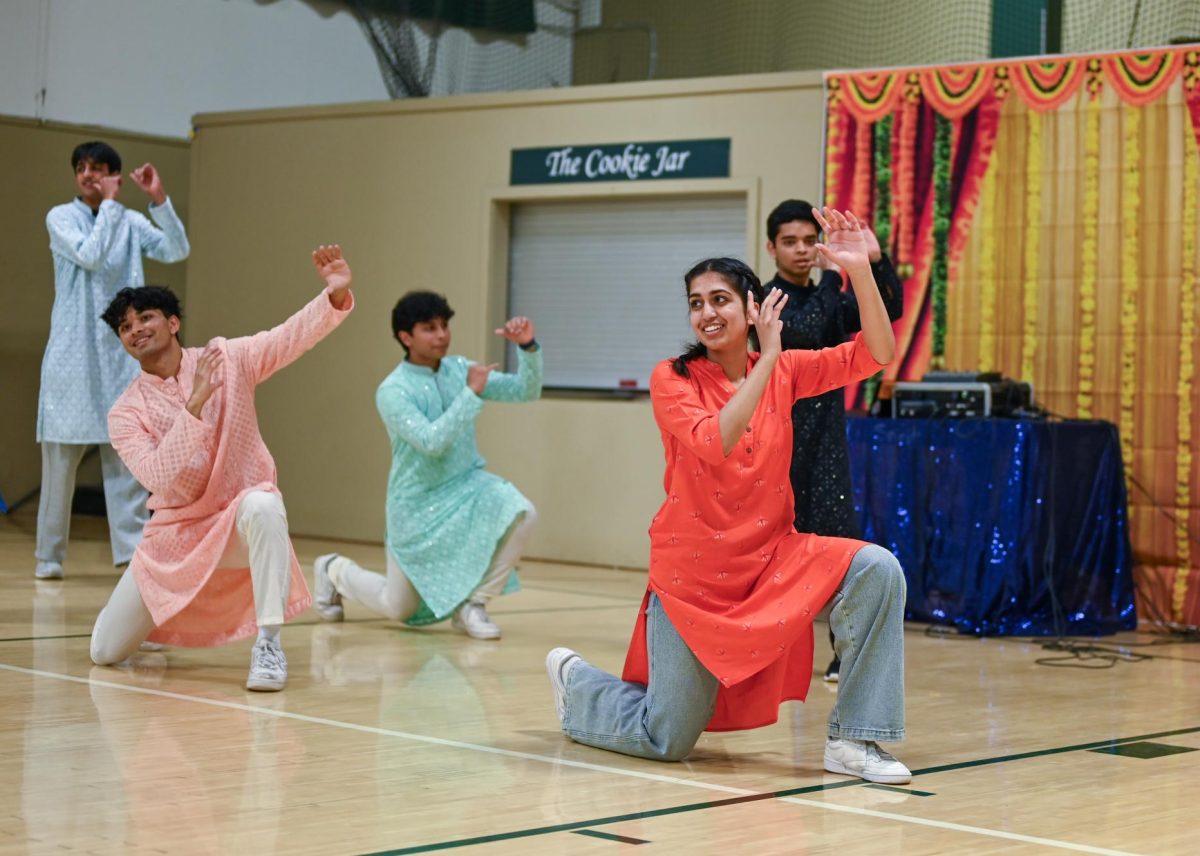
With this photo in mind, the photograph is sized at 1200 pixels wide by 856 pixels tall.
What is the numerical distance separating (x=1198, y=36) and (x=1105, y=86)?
0.49m

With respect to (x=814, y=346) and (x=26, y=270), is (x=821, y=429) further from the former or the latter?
(x=26, y=270)

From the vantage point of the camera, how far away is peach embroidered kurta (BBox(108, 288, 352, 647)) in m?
4.39

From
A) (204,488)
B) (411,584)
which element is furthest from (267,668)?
(411,584)

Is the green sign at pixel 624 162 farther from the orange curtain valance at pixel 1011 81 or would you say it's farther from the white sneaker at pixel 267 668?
the white sneaker at pixel 267 668

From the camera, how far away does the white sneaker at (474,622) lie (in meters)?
5.52

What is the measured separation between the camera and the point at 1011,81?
7109 mm

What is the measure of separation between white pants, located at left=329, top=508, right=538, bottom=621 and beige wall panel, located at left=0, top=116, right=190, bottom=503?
4.87m

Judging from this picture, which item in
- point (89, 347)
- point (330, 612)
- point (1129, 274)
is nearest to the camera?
point (330, 612)

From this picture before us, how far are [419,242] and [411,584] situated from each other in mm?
3827

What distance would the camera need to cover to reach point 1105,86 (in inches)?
270

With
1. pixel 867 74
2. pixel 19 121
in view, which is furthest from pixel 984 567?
pixel 19 121

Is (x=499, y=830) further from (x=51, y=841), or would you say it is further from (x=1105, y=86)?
(x=1105, y=86)

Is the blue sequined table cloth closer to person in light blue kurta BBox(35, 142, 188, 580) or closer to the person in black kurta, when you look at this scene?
the person in black kurta

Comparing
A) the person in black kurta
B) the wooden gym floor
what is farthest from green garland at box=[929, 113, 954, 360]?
the person in black kurta
